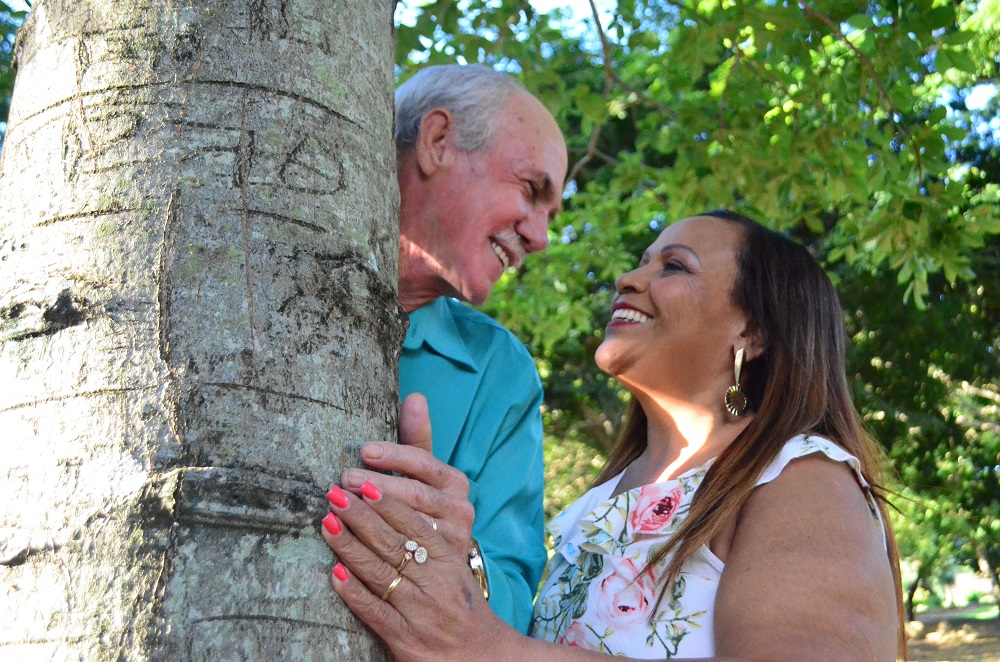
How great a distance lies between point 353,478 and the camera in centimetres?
130

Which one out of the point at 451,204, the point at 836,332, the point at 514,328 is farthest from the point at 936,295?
the point at 451,204

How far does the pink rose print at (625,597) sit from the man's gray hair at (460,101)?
1029 millimetres

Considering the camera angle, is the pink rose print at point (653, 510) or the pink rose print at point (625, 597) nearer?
the pink rose print at point (625, 597)

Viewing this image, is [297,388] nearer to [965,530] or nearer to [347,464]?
[347,464]

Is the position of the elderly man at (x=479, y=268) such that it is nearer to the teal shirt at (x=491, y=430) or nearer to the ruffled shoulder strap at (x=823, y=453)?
the teal shirt at (x=491, y=430)

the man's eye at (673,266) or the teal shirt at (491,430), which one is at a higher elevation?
the man's eye at (673,266)

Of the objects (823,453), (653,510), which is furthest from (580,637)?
(823,453)

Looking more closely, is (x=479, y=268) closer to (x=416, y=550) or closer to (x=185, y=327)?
(x=416, y=550)

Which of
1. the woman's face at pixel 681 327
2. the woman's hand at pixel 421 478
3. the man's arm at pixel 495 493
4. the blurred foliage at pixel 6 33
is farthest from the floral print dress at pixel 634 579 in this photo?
the blurred foliage at pixel 6 33

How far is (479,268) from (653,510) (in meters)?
0.74

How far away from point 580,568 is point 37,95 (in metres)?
1.71

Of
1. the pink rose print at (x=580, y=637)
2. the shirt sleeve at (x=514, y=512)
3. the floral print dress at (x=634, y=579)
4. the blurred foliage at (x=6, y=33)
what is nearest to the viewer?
the shirt sleeve at (x=514, y=512)

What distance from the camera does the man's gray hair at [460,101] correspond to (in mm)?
2314

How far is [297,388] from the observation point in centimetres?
124
